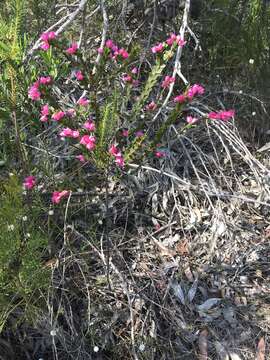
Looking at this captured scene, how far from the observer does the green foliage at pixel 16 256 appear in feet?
6.11

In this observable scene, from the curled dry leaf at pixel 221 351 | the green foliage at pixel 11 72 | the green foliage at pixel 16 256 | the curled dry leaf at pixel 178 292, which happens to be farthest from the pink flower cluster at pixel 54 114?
the curled dry leaf at pixel 221 351

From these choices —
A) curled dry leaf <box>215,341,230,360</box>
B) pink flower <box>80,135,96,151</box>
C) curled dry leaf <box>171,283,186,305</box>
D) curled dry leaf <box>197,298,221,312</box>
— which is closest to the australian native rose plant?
pink flower <box>80,135,96,151</box>

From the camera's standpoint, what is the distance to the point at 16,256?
1966 millimetres

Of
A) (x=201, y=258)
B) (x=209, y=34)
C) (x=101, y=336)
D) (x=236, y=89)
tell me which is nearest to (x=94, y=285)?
(x=101, y=336)

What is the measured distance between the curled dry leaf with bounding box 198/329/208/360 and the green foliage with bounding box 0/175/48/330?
0.67m

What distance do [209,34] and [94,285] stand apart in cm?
158

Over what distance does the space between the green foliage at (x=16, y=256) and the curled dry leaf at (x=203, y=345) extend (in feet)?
2.19

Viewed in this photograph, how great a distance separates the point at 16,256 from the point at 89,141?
0.52m

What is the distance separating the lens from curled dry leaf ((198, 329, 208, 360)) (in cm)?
207

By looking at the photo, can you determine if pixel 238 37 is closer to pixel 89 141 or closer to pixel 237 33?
pixel 237 33

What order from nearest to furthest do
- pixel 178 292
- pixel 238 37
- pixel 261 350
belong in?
pixel 261 350 → pixel 178 292 → pixel 238 37

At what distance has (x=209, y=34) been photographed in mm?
2926

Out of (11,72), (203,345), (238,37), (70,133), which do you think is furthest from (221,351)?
(238,37)

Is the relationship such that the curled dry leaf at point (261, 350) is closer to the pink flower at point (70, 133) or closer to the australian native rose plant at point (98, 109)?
the australian native rose plant at point (98, 109)
